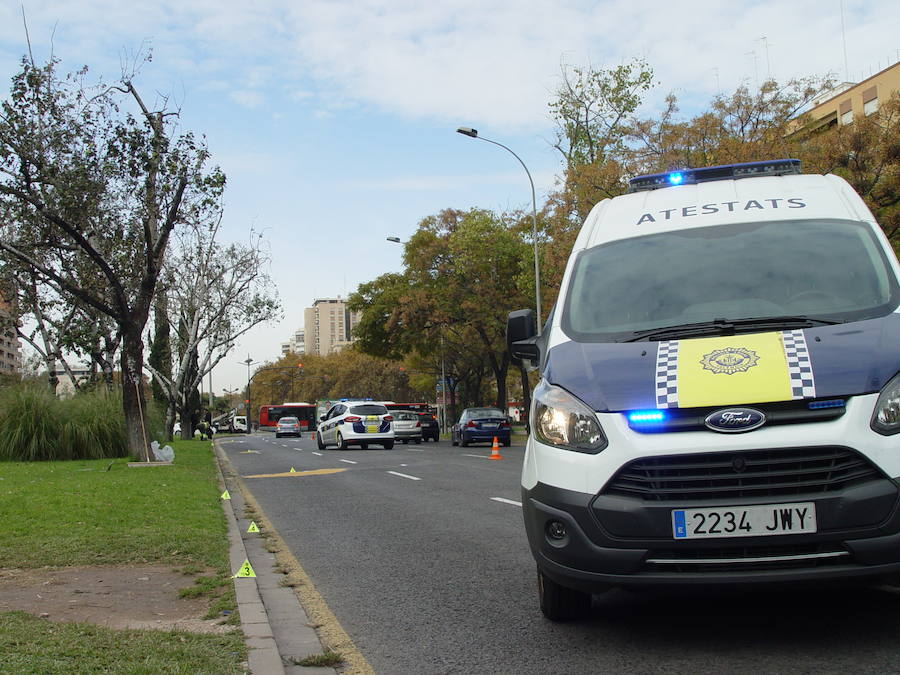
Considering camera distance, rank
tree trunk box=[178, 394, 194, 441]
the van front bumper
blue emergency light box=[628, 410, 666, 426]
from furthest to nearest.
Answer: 1. tree trunk box=[178, 394, 194, 441]
2. blue emergency light box=[628, 410, 666, 426]
3. the van front bumper

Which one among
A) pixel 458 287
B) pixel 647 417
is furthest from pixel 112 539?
pixel 458 287

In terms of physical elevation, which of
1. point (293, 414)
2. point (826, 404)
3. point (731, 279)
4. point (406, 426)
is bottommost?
point (406, 426)

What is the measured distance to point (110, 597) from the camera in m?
6.09

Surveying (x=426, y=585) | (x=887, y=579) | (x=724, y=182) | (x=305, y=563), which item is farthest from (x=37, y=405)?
(x=887, y=579)

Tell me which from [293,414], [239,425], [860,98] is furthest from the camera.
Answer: [239,425]

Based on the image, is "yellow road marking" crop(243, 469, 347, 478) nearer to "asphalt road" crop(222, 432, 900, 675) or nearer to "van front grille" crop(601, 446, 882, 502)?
"asphalt road" crop(222, 432, 900, 675)

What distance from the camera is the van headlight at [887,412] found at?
3.95 meters

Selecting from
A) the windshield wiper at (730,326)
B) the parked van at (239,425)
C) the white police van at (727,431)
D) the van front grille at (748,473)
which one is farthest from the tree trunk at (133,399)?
the parked van at (239,425)

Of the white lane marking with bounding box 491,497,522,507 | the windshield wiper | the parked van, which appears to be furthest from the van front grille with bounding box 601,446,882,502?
the parked van

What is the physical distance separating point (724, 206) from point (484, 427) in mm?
29588

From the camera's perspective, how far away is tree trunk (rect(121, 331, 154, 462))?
829 inches

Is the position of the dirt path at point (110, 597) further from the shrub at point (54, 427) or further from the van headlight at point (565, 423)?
the shrub at point (54, 427)

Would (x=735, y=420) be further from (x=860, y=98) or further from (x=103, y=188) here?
(x=860, y=98)

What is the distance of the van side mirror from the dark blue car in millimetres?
29134
